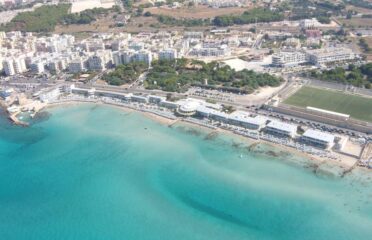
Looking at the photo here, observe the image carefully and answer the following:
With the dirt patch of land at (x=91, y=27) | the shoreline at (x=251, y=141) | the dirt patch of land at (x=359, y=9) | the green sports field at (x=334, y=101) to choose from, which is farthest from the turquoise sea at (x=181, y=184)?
the dirt patch of land at (x=359, y=9)

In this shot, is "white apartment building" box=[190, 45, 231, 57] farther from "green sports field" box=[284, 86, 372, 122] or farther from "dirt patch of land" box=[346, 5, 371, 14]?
"dirt patch of land" box=[346, 5, 371, 14]

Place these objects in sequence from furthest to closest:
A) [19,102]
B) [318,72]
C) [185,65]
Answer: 1. [185,65]
2. [318,72]
3. [19,102]

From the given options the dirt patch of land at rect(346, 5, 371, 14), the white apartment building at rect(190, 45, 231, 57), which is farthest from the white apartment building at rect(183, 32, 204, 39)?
the dirt patch of land at rect(346, 5, 371, 14)

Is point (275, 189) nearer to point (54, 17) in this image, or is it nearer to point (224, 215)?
point (224, 215)

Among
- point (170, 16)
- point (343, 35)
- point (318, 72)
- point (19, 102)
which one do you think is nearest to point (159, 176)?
point (19, 102)

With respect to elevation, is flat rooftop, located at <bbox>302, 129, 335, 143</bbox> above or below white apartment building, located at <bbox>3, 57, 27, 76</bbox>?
below
